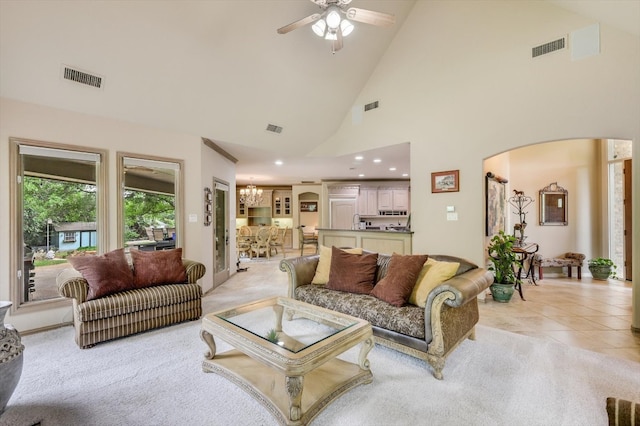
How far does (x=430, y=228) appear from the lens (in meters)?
4.48

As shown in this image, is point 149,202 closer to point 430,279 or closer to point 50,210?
point 50,210

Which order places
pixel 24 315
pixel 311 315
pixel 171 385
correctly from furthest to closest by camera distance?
pixel 24 315, pixel 311 315, pixel 171 385

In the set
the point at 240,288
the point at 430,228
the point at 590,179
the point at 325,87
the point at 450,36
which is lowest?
the point at 240,288

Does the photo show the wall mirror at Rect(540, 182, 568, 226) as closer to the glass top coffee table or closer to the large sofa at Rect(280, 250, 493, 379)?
the large sofa at Rect(280, 250, 493, 379)

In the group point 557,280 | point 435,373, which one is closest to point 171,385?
point 435,373

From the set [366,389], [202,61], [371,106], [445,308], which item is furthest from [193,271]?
[371,106]

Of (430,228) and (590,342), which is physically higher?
(430,228)

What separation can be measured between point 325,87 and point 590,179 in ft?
18.5

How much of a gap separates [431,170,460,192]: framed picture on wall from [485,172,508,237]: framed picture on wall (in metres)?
0.45

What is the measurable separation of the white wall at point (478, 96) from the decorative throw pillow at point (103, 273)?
13.2ft

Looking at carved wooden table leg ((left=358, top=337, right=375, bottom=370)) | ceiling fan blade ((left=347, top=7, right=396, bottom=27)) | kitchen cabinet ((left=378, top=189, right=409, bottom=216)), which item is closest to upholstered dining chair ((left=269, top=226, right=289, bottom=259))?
kitchen cabinet ((left=378, top=189, right=409, bottom=216))

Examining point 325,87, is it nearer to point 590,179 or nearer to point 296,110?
point 296,110

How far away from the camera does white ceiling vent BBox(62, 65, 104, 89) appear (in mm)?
3029

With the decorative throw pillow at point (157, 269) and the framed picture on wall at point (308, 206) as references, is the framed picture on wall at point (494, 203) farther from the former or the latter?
the framed picture on wall at point (308, 206)
